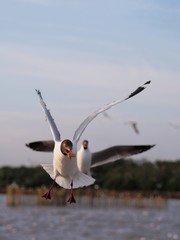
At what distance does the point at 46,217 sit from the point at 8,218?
3.63 m

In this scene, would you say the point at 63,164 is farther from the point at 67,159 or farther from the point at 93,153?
the point at 93,153

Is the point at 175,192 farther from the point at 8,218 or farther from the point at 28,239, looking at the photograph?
the point at 28,239

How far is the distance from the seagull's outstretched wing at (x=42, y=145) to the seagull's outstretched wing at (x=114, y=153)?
47 centimetres

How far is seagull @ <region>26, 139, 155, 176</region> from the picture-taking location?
7031 millimetres

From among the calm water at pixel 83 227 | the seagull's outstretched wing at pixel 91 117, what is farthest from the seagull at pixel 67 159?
the calm water at pixel 83 227

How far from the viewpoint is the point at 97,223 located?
46969mm

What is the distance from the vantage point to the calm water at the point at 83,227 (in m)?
37.7

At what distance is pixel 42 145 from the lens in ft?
23.4

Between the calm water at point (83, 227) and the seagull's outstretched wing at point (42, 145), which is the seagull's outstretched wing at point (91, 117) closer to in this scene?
the seagull's outstretched wing at point (42, 145)

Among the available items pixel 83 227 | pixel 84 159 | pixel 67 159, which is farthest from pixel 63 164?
pixel 83 227

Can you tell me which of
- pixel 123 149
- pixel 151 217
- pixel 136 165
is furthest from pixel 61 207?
pixel 123 149

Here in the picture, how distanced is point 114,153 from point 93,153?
324 mm

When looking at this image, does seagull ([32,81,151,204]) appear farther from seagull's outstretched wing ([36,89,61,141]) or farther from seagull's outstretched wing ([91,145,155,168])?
seagull's outstretched wing ([91,145,155,168])

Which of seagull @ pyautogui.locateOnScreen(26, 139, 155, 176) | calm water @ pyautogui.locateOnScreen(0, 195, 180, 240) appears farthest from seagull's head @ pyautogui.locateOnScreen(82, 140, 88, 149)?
calm water @ pyautogui.locateOnScreen(0, 195, 180, 240)
